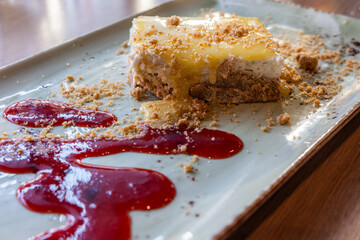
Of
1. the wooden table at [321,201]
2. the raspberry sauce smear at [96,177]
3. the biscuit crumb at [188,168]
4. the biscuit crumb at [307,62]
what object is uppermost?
the biscuit crumb at [307,62]

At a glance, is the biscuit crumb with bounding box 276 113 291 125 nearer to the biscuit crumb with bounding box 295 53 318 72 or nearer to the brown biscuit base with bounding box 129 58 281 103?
the brown biscuit base with bounding box 129 58 281 103

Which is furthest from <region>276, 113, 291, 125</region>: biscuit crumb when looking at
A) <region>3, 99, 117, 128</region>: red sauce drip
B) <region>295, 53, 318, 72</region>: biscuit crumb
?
<region>3, 99, 117, 128</region>: red sauce drip

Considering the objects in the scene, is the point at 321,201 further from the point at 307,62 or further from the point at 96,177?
the point at 307,62

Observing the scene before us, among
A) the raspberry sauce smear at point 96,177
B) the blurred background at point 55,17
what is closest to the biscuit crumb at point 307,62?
the raspberry sauce smear at point 96,177

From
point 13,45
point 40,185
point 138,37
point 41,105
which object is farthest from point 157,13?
point 40,185

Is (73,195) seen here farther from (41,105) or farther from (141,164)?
(41,105)

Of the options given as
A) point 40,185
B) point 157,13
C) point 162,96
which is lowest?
point 40,185

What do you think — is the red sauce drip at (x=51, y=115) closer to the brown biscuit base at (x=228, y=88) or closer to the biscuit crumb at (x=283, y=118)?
the brown biscuit base at (x=228, y=88)
